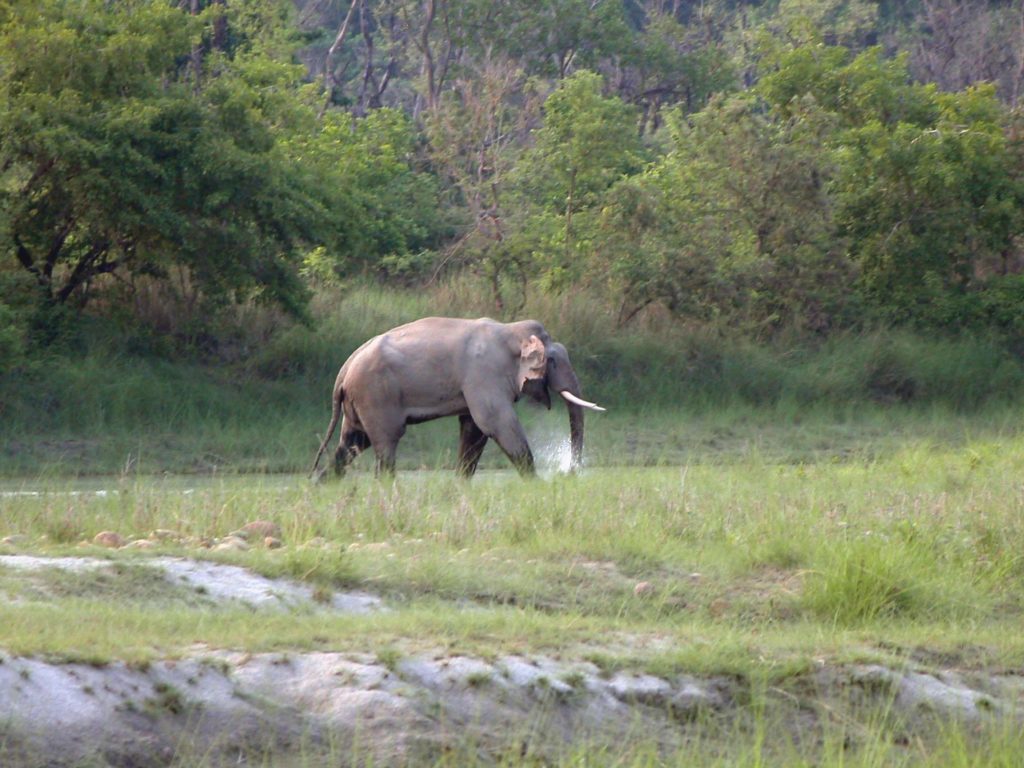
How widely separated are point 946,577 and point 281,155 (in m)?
11.2

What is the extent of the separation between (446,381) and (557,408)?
5120 millimetres

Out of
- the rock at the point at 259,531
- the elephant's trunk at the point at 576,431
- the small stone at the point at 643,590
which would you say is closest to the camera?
the small stone at the point at 643,590

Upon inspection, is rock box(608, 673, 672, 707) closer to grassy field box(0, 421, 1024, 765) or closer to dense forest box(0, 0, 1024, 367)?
grassy field box(0, 421, 1024, 765)

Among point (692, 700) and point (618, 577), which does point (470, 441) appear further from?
point (692, 700)

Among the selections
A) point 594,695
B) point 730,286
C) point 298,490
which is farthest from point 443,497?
point 730,286

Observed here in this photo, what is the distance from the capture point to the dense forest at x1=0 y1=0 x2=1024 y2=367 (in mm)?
16469

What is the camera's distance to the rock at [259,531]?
877cm

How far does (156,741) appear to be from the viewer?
591 cm

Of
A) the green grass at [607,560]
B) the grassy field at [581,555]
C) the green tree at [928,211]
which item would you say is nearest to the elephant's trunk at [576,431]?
the grassy field at [581,555]

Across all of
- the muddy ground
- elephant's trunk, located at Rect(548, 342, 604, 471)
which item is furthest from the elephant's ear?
the muddy ground

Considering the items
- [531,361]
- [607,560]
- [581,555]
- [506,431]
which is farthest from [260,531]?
[531,361]

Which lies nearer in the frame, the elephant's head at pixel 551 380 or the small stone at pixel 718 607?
the small stone at pixel 718 607

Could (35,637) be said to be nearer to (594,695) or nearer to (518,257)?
(594,695)

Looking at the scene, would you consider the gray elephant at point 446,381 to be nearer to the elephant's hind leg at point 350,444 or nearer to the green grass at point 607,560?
the elephant's hind leg at point 350,444
